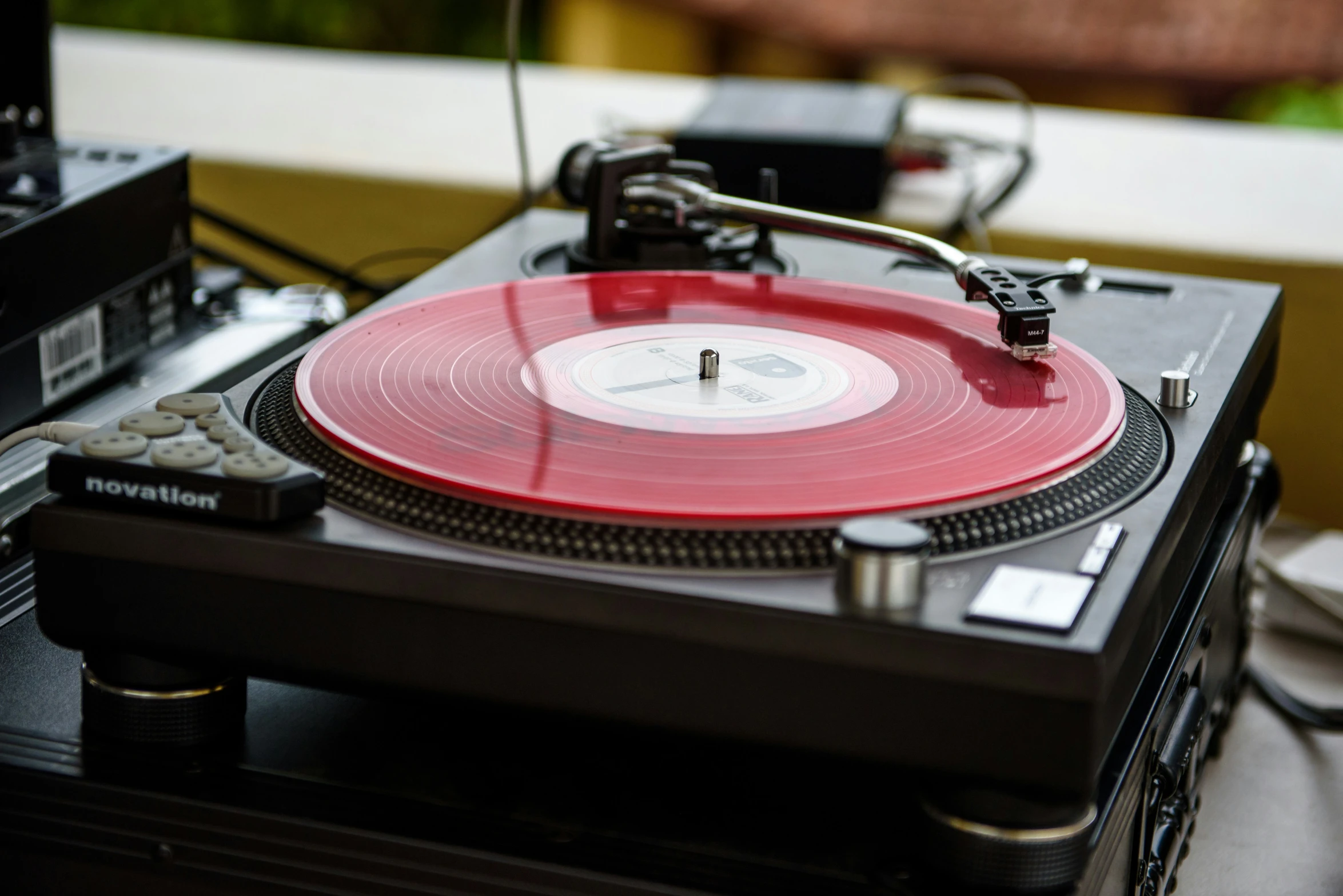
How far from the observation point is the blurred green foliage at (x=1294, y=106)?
21.1 ft

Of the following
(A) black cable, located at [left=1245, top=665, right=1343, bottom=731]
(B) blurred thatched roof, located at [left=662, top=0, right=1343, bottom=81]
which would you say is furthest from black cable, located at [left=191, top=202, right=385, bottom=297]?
(B) blurred thatched roof, located at [left=662, top=0, right=1343, bottom=81]

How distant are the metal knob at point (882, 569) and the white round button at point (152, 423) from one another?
26cm

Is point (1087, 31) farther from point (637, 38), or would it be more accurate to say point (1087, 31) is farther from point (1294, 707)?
point (1294, 707)

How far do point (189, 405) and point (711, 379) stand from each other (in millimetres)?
227

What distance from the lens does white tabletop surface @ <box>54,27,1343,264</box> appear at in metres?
1.33

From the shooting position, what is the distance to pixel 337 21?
320 inches

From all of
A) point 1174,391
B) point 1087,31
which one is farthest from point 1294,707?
point 1087,31

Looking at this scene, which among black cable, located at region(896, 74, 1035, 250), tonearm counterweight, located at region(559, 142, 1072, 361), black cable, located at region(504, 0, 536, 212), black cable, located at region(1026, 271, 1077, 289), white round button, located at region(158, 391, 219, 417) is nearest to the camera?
white round button, located at region(158, 391, 219, 417)

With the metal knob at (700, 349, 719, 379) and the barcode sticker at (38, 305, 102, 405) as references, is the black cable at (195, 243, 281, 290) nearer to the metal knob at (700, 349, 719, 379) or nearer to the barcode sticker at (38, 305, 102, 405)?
the barcode sticker at (38, 305, 102, 405)

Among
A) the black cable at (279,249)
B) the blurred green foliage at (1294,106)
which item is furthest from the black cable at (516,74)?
the blurred green foliage at (1294,106)

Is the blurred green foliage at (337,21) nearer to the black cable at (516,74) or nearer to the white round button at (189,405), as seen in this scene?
the black cable at (516,74)

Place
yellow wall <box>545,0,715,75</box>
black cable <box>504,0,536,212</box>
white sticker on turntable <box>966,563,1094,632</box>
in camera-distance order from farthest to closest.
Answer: yellow wall <box>545,0,715,75</box> → black cable <box>504,0,536,212</box> → white sticker on turntable <box>966,563,1094,632</box>

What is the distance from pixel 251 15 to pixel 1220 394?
8.15 metres

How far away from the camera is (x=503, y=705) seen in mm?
485
